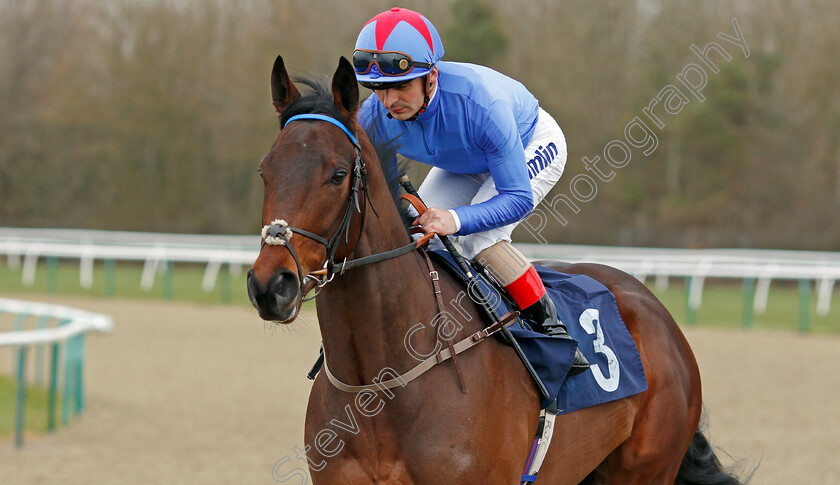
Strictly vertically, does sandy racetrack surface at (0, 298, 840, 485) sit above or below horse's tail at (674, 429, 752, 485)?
below

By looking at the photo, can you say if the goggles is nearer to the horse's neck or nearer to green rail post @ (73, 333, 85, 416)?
the horse's neck

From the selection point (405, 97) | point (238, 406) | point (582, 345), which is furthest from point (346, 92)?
point (238, 406)

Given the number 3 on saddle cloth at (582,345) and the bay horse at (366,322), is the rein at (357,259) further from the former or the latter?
the number 3 on saddle cloth at (582,345)

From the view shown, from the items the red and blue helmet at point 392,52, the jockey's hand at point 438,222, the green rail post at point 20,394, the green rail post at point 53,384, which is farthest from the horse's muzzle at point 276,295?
the green rail post at point 53,384

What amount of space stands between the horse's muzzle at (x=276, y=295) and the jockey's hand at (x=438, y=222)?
669 millimetres

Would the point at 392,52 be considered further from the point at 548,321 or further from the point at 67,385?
the point at 67,385

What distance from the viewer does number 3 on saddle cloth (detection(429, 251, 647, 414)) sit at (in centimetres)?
286

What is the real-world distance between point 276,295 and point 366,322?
1.74ft

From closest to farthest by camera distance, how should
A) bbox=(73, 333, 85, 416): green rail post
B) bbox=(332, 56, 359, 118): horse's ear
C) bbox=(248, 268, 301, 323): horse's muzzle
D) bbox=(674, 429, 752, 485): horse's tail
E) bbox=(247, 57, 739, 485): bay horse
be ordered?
1. bbox=(248, 268, 301, 323): horse's muzzle
2. bbox=(247, 57, 739, 485): bay horse
3. bbox=(332, 56, 359, 118): horse's ear
4. bbox=(674, 429, 752, 485): horse's tail
5. bbox=(73, 333, 85, 416): green rail post

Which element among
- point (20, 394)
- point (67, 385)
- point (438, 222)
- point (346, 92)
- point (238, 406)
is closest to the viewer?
point (346, 92)

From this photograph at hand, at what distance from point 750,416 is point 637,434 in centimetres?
483

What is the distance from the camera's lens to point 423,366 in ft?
8.36

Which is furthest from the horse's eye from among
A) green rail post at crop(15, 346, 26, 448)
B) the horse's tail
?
green rail post at crop(15, 346, 26, 448)

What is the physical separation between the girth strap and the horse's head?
1.36 feet
